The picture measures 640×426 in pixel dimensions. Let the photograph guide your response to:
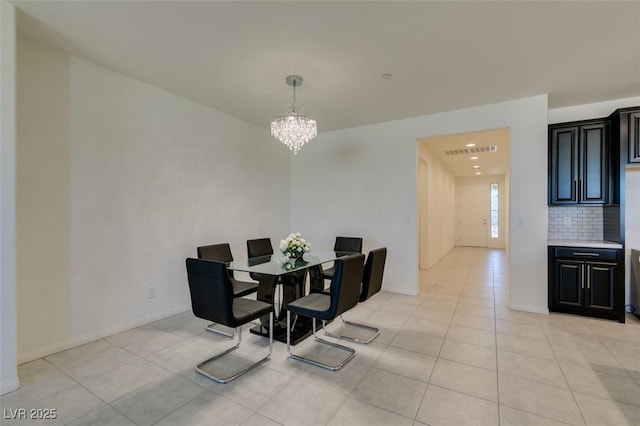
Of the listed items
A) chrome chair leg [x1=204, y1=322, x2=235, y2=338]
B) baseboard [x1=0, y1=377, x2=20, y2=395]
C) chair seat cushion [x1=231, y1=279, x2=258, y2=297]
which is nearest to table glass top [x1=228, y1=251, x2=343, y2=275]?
chair seat cushion [x1=231, y1=279, x2=258, y2=297]

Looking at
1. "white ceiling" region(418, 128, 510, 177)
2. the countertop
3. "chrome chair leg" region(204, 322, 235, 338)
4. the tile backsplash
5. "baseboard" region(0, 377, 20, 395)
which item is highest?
"white ceiling" region(418, 128, 510, 177)

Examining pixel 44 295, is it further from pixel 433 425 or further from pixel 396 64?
pixel 396 64

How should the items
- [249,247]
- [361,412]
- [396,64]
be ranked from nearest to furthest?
[361,412], [396,64], [249,247]

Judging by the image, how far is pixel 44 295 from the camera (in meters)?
2.52

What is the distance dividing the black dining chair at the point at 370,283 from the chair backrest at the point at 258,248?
1.54 metres

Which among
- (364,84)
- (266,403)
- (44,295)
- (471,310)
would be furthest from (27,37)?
(471,310)

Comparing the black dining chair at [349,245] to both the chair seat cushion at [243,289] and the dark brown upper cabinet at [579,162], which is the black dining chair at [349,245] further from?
the dark brown upper cabinet at [579,162]

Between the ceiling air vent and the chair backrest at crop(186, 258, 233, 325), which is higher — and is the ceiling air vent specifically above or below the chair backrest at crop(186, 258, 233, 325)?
above

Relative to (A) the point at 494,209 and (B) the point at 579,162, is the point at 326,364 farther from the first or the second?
(A) the point at 494,209

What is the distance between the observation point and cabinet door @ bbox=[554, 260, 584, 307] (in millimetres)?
3416

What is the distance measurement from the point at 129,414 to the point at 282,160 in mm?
4335

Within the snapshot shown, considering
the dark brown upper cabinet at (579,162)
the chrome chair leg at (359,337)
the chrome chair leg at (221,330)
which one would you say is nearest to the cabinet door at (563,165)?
the dark brown upper cabinet at (579,162)

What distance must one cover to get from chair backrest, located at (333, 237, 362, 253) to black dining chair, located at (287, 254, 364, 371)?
1588mm

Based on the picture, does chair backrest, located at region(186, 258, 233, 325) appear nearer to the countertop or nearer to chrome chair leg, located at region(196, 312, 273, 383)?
chrome chair leg, located at region(196, 312, 273, 383)
